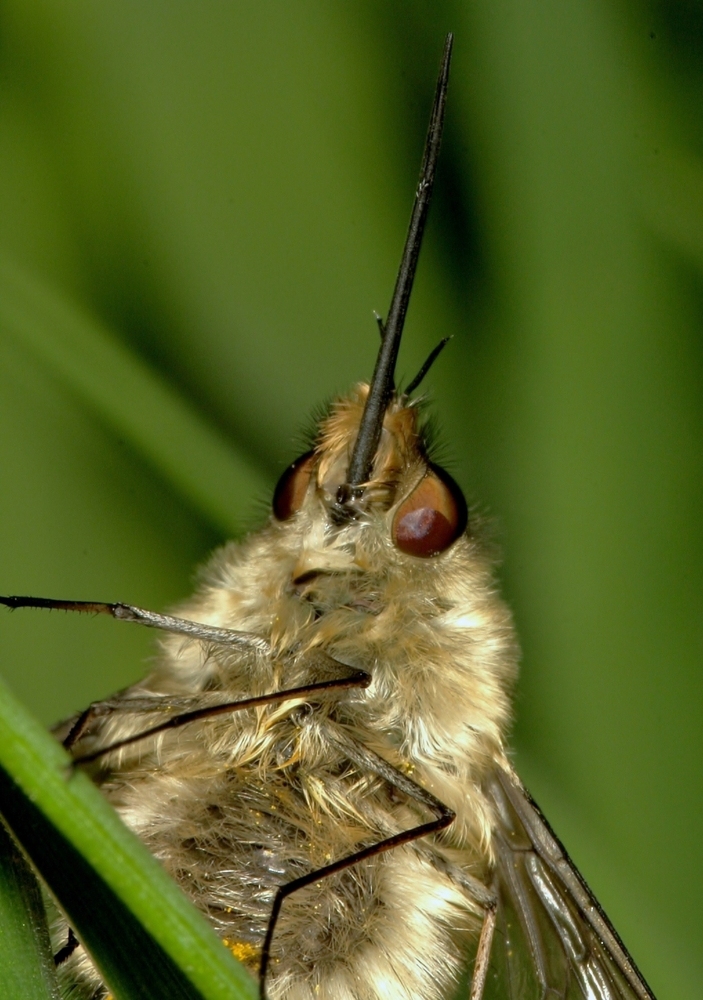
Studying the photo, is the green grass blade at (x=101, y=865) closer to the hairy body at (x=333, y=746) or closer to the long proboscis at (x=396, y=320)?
the hairy body at (x=333, y=746)

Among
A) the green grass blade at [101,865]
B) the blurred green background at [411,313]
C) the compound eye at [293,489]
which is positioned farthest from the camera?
the blurred green background at [411,313]

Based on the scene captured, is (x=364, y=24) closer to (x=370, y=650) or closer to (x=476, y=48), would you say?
(x=476, y=48)

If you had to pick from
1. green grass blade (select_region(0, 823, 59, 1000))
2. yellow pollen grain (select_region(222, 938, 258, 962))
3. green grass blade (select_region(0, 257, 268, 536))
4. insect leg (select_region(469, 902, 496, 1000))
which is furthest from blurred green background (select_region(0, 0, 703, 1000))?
green grass blade (select_region(0, 823, 59, 1000))

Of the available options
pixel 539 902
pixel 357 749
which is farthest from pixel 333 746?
pixel 539 902

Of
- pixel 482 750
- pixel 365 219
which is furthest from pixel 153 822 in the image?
pixel 365 219

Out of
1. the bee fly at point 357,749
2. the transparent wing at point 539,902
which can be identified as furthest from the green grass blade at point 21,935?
the transparent wing at point 539,902

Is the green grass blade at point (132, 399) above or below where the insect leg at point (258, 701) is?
above
